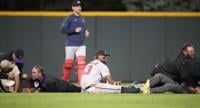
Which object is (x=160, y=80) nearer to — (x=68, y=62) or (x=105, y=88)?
(x=105, y=88)

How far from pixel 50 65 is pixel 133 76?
7.03 ft

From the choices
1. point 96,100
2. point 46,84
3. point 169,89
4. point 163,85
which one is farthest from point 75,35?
point 96,100

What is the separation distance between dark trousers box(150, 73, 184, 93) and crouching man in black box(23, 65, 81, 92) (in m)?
1.40

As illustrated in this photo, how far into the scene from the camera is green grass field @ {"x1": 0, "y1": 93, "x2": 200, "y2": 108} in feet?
38.2

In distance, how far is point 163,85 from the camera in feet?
46.5

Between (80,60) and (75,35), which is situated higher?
(75,35)

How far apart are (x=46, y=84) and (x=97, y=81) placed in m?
0.93

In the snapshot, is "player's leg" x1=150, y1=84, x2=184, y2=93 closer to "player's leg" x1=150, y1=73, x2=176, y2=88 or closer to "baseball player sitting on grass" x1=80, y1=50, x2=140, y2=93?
"player's leg" x1=150, y1=73, x2=176, y2=88

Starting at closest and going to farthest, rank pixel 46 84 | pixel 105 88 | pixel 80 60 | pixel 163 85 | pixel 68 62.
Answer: pixel 105 88 < pixel 46 84 < pixel 163 85 < pixel 80 60 < pixel 68 62

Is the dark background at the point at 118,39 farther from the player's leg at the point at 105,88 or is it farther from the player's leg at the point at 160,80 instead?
the player's leg at the point at 105,88

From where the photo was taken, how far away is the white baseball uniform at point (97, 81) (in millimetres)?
13899

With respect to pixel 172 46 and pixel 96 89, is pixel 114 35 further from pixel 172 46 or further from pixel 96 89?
pixel 96 89

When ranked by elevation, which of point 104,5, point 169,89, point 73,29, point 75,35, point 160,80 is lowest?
point 169,89

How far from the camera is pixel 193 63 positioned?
14.1 metres
